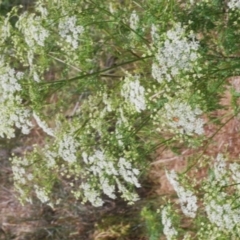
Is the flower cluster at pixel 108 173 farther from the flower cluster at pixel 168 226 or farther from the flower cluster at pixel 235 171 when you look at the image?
the flower cluster at pixel 235 171

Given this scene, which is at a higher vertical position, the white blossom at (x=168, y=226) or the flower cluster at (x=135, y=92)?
the flower cluster at (x=135, y=92)

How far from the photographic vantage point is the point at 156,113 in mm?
3264

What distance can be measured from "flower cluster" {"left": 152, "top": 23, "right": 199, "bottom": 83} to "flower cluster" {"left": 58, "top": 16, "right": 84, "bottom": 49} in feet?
2.03

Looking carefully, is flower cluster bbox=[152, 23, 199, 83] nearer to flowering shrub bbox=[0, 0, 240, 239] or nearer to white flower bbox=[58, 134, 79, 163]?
flowering shrub bbox=[0, 0, 240, 239]

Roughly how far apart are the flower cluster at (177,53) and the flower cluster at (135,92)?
7.1 inches

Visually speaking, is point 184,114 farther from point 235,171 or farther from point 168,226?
point 168,226

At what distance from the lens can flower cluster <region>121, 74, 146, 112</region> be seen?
117 inches

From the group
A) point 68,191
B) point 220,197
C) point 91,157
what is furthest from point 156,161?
point 220,197

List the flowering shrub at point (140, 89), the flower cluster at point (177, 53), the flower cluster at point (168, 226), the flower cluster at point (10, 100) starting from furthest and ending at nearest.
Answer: the flower cluster at point (10, 100) → the flower cluster at point (168, 226) → the flowering shrub at point (140, 89) → the flower cluster at point (177, 53)

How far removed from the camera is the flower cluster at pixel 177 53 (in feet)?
9.23

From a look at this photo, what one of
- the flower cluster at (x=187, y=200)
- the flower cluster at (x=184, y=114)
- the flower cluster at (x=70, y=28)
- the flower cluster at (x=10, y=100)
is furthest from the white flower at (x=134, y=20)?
the flower cluster at (x=187, y=200)

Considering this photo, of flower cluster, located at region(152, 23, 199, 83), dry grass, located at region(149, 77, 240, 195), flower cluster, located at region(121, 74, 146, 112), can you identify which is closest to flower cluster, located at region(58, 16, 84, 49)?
flower cluster, located at region(121, 74, 146, 112)

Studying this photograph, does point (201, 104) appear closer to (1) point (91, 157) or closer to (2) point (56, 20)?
(1) point (91, 157)

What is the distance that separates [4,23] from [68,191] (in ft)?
12.0
